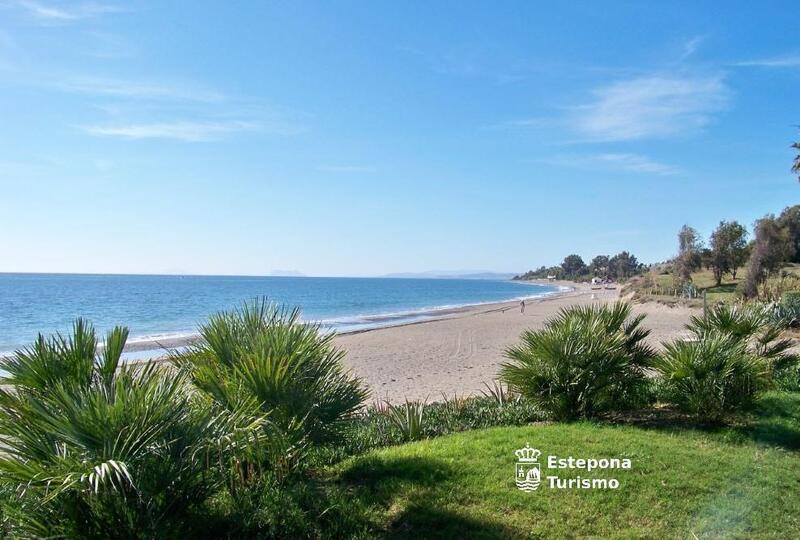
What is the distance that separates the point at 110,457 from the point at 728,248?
57015mm

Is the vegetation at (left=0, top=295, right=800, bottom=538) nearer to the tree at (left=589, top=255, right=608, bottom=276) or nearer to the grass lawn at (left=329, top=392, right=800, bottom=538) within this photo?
the grass lawn at (left=329, top=392, right=800, bottom=538)

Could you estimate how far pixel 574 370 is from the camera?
699 cm

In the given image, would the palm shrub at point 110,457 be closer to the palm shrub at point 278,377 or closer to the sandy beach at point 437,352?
the palm shrub at point 278,377

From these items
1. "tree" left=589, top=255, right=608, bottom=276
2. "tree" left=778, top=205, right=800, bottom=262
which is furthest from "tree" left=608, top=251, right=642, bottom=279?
"tree" left=778, top=205, right=800, bottom=262

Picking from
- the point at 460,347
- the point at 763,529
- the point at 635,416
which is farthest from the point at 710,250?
the point at 763,529

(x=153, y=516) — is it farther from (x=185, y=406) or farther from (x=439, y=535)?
(x=439, y=535)

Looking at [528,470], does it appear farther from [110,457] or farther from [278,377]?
[110,457]

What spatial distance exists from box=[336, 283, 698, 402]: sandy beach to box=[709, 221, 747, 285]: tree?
14.9m

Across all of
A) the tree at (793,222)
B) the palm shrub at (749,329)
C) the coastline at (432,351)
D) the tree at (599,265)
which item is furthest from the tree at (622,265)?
the palm shrub at (749,329)

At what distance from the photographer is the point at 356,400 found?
15.6ft

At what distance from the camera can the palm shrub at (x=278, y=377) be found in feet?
13.7

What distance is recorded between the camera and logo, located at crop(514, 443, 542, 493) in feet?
15.6

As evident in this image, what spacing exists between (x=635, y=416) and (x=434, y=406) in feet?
10.6

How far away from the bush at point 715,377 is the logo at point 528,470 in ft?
8.82
